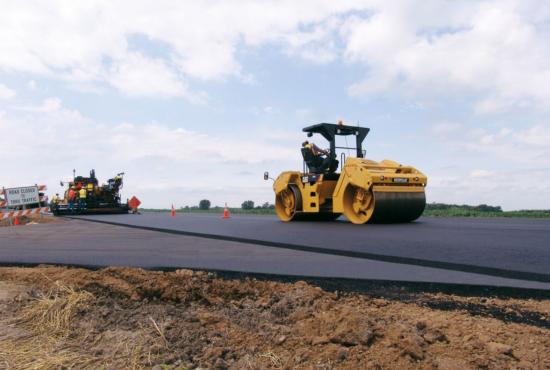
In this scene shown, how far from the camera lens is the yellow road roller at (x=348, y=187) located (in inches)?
403

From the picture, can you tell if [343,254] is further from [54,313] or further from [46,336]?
[46,336]

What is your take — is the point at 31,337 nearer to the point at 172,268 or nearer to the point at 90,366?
the point at 90,366

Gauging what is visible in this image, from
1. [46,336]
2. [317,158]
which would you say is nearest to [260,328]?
[46,336]

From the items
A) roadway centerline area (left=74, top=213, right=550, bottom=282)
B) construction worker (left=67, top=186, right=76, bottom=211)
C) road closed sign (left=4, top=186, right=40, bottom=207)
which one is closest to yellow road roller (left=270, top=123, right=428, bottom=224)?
roadway centerline area (left=74, top=213, right=550, bottom=282)

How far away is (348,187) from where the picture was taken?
1095 centimetres

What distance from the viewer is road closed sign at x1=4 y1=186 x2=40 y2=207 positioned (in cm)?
1752

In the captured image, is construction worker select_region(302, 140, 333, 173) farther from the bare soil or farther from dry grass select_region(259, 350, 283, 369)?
dry grass select_region(259, 350, 283, 369)

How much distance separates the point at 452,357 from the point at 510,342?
44 cm

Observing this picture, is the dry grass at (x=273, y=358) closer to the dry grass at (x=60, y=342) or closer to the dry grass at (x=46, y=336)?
the dry grass at (x=60, y=342)

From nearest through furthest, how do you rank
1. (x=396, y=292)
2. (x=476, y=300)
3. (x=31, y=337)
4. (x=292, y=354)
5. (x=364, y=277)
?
(x=292, y=354), (x=31, y=337), (x=476, y=300), (x=396, y=292), (x=364, y=277)

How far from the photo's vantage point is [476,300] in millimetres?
3527

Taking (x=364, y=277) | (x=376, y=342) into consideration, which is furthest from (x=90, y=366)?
(x=364, y=277)

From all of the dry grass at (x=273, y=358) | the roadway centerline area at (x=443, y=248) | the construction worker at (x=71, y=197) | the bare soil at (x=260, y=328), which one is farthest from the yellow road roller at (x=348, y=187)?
the construction worker at (x=71, y=197)

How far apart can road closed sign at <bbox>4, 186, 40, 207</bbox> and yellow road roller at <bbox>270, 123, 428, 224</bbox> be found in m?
10.5
